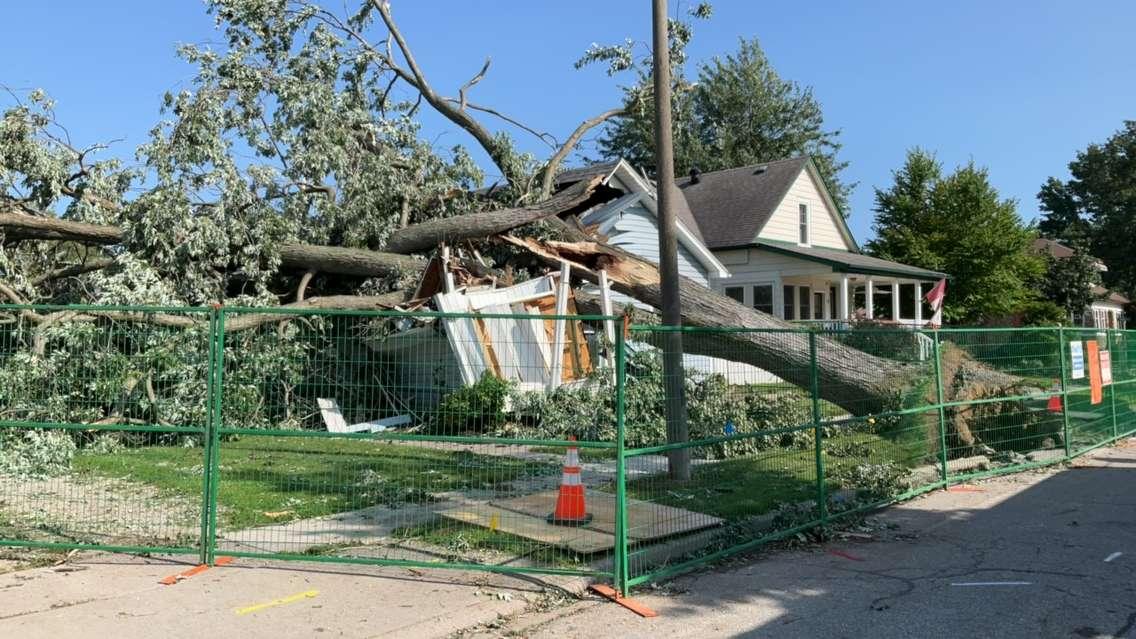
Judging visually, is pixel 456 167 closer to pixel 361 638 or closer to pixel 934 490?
pixel 934 490

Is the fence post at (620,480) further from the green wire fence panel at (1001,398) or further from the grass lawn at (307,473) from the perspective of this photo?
the green wire fence panel at (1001,398)

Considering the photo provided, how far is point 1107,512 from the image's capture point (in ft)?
26.2

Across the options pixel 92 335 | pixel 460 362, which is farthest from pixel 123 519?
pixel 460 362

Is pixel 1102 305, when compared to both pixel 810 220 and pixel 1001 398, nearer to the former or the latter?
pixel 810 220

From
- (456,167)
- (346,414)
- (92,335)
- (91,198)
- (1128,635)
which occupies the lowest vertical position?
(1128,635)

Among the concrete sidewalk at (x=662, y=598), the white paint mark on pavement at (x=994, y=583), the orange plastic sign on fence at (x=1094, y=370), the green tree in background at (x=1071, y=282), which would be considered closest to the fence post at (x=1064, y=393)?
the orange plastic sign on fence at (x=1094, y=370)

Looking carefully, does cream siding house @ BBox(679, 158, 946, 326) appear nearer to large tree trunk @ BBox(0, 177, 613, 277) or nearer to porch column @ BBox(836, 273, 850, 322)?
porch column @ BBox(836, 273, 850, 322)

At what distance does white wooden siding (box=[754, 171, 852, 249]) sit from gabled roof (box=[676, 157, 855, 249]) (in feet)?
0.90

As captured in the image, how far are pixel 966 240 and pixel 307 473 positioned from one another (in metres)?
25.4

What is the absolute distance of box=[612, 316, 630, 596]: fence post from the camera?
212 inches

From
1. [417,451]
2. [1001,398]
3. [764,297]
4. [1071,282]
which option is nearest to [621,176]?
[764,297]

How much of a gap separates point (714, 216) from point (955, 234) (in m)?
8.80

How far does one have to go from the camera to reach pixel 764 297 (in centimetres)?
2497

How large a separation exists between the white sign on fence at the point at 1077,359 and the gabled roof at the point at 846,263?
11392mm
